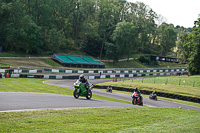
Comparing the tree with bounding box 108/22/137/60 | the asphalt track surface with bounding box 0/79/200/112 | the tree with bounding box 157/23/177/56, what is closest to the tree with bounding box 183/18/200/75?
the tree with bounding box 108/22/137/60

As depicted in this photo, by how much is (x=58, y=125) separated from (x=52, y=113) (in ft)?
8.09

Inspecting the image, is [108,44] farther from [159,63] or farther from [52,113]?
[52,113]

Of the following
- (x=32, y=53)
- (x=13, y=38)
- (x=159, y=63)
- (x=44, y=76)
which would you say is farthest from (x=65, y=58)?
(x=159, y=63)

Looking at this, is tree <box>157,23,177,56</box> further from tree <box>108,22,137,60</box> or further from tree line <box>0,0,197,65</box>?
tree <box>108,22,137,60</box>

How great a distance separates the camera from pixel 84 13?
104 metres

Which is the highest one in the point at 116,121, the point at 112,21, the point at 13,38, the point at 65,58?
the point at 112,21

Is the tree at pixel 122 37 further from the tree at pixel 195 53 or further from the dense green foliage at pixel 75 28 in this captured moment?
the tree at pixel 195 53

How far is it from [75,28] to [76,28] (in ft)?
11.3

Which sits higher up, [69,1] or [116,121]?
[69,1]

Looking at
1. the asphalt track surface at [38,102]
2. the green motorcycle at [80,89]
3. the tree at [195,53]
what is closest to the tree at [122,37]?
the tree at [195,53]

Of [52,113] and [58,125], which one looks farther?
[52,113]

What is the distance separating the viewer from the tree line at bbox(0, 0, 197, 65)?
71.6 meters

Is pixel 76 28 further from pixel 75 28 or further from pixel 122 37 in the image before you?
pixel 122 37

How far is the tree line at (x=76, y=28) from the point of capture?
2817 inches
